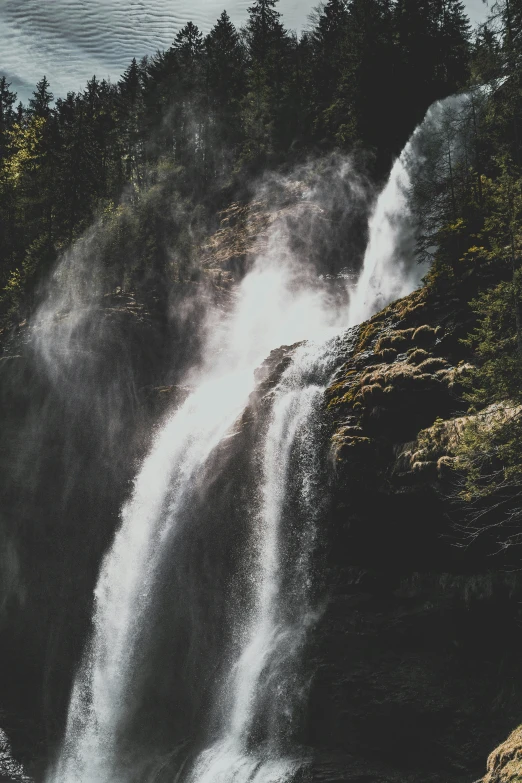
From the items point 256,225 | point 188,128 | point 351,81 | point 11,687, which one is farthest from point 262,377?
point 188,128

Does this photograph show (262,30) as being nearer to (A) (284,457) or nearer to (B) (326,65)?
(B) (326,65)

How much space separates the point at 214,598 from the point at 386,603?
6741mm

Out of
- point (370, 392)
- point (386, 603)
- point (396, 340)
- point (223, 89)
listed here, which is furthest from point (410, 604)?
point (223, 89)

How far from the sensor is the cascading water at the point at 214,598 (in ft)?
52.0

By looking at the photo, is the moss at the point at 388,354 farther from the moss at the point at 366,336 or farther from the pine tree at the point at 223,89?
the pine tree at the point at 223,89

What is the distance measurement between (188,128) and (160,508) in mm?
43433

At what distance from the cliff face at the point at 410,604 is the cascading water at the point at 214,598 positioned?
1.19 meters

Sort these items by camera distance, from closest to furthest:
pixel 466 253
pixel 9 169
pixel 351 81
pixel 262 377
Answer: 1. pixel 466 253
2. pixel 262 377
3. pixel 351 81
4. pixel 9 169

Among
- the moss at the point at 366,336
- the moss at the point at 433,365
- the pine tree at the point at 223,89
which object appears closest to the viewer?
the moss at the point at 433,365

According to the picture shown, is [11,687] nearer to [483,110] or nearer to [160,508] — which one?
[160,508]

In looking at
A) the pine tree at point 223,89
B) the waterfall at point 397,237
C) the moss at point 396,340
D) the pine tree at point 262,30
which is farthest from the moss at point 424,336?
the pine tree at point 262,30

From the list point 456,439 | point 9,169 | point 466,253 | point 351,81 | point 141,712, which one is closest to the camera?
point 456,439

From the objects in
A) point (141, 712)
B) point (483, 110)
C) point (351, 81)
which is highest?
point (351, 81)

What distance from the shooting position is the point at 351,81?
132 feet
